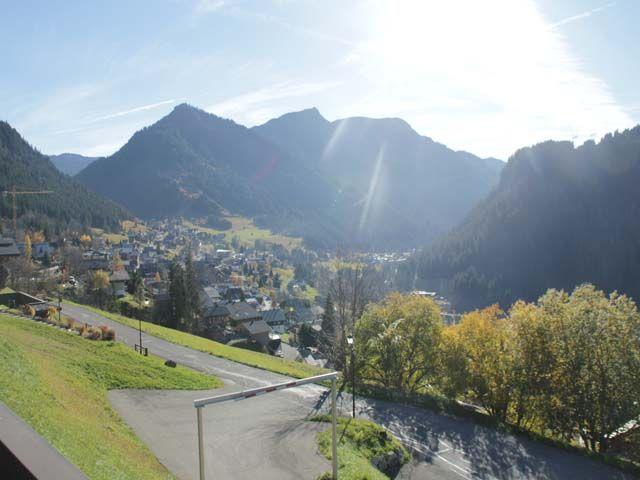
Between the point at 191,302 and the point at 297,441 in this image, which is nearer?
the point at 297,441

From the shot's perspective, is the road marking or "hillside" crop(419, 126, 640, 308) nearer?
the road marking

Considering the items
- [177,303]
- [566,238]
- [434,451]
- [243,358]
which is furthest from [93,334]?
[566,238]

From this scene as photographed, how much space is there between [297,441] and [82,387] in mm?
9161

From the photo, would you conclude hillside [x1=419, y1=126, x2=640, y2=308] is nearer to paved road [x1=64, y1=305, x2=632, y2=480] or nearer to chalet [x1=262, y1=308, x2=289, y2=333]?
chalet [x1=262, y1=308, x2=289, y2=333]

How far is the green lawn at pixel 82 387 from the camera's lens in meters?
10.1

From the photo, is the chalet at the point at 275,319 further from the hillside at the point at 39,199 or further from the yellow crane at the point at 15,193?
the hillside at the point at 39,199

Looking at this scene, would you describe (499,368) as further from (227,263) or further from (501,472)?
(227,263)

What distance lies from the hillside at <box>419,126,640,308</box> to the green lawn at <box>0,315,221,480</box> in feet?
497

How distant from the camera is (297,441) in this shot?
16.3m

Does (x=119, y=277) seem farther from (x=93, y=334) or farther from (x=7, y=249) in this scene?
(x=93, y=334)

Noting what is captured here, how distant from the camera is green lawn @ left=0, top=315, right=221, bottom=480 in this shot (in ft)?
33.0

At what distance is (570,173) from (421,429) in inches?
7991

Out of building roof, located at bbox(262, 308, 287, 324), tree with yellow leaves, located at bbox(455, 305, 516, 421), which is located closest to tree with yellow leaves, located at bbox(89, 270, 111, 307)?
building roof, located at bbox(262, 308, 287, 324)

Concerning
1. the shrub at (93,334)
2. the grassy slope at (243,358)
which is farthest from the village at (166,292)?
the shrub at (93,334)
